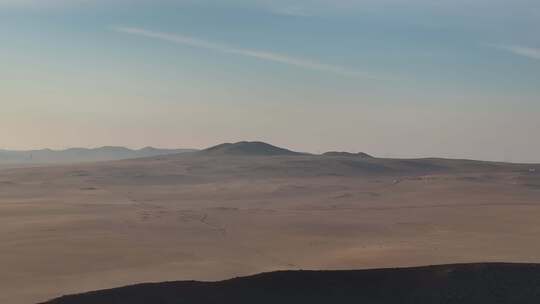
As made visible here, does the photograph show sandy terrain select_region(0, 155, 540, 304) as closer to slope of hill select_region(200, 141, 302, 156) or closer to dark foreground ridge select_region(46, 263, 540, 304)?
dark foreground ridge select_region(46, 263, 540, 304)

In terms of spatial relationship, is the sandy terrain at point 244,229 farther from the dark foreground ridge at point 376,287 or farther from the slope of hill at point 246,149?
the slope of hill at point 246,149

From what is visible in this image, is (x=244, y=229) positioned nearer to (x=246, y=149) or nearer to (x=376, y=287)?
(x=376, y=287)

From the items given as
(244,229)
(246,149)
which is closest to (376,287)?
(244,229)

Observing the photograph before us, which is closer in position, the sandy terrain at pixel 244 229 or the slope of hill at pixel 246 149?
the sandy terrain at pixel 244 229

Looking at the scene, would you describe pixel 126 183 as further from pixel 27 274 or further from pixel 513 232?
pixel 27 274

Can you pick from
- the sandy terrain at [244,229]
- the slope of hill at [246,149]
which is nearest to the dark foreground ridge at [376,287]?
the sandy terrain at [244,229]

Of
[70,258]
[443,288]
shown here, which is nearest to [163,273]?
[70,258]
